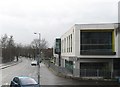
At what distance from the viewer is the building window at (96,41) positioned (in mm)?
41031

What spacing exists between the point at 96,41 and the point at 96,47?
1.00 meters

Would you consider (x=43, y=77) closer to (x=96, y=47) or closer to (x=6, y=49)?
(x=96, y=47)

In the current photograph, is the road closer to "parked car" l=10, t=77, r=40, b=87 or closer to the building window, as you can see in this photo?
the building window

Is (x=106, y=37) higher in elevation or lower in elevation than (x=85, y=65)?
higher

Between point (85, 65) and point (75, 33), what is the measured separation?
17.9 feet

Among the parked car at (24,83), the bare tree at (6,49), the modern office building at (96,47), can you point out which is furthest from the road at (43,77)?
the bare tree at (6,49)

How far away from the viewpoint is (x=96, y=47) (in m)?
41.7

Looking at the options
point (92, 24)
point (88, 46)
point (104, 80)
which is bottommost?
point (104, 80)

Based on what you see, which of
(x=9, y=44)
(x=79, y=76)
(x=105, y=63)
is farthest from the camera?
(x=9, y=44)

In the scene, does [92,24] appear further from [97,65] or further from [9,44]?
[9,44]

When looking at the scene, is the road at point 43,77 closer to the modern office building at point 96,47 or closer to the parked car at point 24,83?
the modern office building at point 96,47

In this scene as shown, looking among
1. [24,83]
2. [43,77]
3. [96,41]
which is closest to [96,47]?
[96,41]

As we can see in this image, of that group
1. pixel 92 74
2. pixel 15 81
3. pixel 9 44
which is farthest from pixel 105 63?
pixel 9 44

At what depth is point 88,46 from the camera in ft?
137
